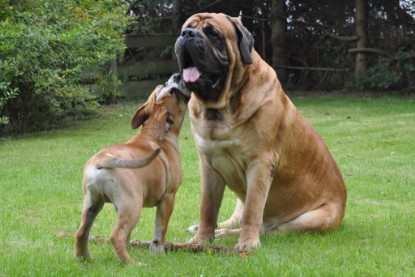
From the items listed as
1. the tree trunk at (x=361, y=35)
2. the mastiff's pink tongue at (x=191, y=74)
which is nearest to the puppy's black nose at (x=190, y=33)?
the mastiff's pink tongue at (x=191, y=74)

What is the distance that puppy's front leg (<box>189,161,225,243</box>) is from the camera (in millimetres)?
6250

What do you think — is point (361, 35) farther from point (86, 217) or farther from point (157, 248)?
point (86, 217)

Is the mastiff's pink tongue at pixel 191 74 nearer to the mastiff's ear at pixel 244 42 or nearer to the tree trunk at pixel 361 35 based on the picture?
the mastiff's ear at pixel 244 42

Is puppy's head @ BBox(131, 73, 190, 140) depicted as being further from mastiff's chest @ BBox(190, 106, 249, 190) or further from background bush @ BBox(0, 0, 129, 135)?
background bush @ BBox(0, 0, 129, 135)

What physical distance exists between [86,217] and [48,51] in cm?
789

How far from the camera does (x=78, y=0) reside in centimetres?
1430

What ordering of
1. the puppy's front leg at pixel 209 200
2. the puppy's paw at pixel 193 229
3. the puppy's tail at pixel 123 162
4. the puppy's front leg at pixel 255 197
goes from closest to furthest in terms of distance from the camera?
the puppy's tail at pixel 123 162
the puppy's front leg at pixel 255 197
the puppy's front leg at pixel 209 200
the puppy's paw at pixel 193 229

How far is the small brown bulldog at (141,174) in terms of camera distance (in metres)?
4.85

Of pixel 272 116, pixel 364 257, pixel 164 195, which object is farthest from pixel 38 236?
pixel 364 257

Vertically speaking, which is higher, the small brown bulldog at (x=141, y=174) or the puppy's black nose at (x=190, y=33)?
the puppy's black nose at (x=190, y=33)

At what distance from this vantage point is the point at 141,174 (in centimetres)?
512

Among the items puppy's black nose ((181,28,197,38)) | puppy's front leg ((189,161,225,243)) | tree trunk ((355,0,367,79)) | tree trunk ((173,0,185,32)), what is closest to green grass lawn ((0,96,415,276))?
puppy's front leg ((189,161,225,243))

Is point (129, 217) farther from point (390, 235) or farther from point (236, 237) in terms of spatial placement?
point (390, 235)

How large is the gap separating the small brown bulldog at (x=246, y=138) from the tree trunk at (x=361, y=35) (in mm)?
13898
